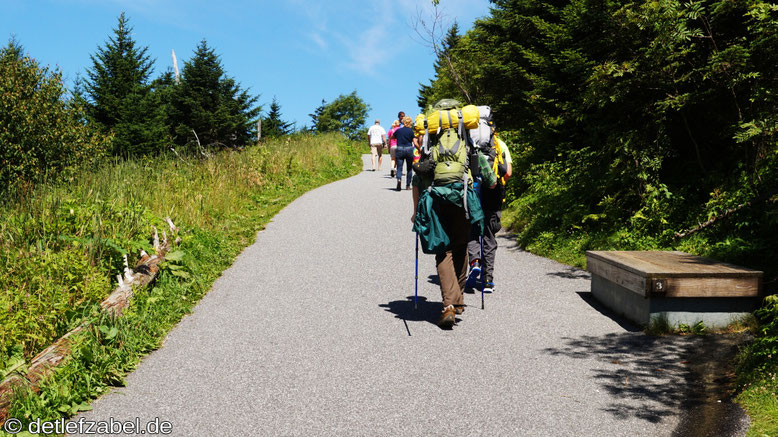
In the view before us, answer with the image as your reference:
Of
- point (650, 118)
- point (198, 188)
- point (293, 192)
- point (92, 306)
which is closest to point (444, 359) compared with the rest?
point (92, 306)

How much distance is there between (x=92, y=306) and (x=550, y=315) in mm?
4804

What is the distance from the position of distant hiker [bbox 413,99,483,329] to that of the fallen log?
310 centimetres

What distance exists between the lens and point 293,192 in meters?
16.8

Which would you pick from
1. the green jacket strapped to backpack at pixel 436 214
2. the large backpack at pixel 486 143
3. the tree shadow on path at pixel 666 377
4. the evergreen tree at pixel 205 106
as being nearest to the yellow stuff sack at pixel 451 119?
the large backpack at pixel 486 143

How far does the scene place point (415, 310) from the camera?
6715 mm

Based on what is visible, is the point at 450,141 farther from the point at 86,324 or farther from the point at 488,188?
the point at 86,324

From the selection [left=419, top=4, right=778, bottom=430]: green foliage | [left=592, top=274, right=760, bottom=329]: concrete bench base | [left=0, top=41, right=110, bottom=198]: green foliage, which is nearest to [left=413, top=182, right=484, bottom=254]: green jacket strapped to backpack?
[left=592, top=274, right=760, bottom=329]: concrete bench base

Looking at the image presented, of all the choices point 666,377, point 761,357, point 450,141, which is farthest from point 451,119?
point 761,357

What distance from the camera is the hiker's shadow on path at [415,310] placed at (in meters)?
6.43

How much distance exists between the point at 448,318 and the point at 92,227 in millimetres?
4478

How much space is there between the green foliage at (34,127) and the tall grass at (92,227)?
6469 millimetres

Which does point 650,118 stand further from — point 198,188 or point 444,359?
point 198,188

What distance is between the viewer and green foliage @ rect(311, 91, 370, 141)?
324 feet

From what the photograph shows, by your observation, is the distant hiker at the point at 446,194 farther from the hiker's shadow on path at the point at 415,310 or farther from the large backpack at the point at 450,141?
the hiker's shadow on path at the point at 415,310
